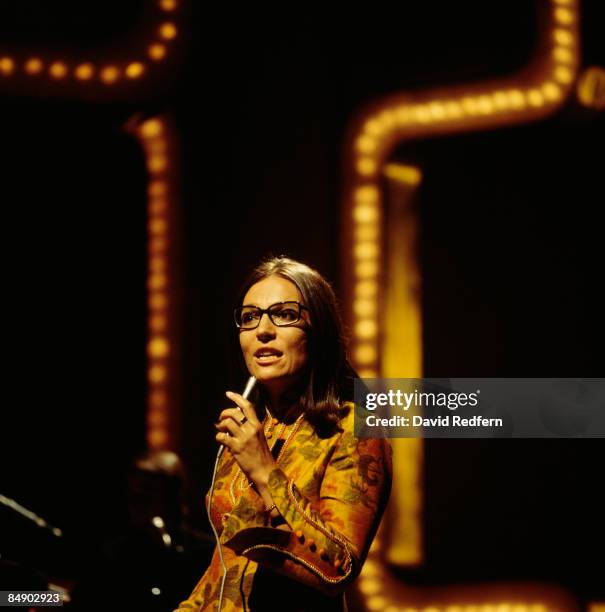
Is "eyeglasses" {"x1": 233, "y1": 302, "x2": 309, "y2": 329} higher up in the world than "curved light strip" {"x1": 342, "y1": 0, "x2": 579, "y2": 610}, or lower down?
lower down

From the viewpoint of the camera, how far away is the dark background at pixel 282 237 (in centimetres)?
337

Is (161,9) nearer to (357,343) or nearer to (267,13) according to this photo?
(267,13)

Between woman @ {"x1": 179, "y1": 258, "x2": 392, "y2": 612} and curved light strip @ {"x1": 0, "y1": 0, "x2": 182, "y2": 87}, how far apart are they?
84.0 inches

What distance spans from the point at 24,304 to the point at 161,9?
1391 mm

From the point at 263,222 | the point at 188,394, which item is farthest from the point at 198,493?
the point at 263,222

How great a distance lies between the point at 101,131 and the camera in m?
3.68

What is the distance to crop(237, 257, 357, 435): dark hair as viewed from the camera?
1647 millimetres

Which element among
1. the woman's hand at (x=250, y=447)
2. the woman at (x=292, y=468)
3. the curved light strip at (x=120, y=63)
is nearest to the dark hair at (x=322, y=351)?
the woman at (x=292, y=468)

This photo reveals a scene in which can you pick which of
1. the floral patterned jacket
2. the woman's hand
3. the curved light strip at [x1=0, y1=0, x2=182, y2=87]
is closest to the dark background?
the curved light strip at [x1=0, y1=0, x2=182, y2=87]

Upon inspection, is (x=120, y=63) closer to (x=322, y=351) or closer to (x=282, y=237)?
(x=282, y=237)

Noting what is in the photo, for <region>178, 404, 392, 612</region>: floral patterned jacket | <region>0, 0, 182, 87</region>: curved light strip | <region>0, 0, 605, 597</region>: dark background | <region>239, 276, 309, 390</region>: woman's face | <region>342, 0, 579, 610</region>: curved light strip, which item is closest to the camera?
<region>178, 404, 392, 612</region>: floral patterned jacket

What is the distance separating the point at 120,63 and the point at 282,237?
1.02 m

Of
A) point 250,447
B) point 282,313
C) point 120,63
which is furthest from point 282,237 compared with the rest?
point 250,447

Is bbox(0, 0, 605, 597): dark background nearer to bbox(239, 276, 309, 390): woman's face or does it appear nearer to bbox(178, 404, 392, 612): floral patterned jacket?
bbox(239, 276, 309, 390): woman's face
